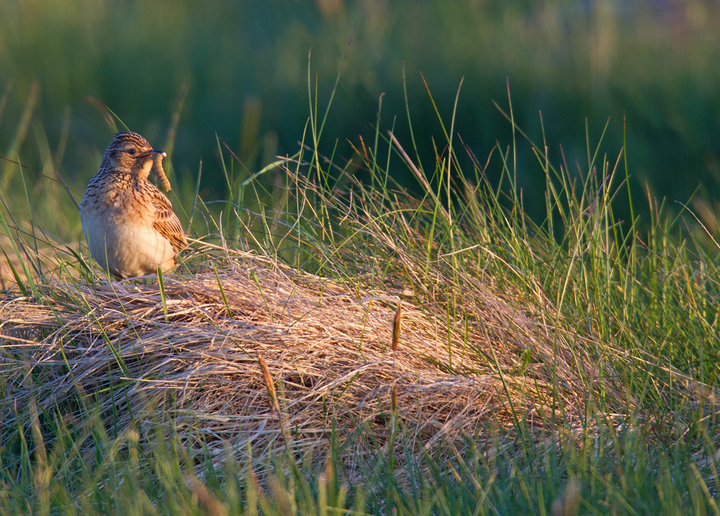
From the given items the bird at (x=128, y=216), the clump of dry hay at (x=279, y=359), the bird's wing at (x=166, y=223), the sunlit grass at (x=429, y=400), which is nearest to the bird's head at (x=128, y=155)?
the bird at (x=128, y=216)

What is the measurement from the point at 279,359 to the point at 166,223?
156 cm

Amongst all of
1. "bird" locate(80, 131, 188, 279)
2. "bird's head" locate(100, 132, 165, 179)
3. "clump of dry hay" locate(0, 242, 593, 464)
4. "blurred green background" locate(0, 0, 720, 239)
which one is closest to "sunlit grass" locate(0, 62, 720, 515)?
"clump of dry hay" locate(0, 242, 593, 464)

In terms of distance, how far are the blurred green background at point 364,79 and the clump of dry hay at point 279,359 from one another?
217cm

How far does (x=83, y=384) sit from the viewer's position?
290 cm

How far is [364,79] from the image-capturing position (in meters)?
7.50

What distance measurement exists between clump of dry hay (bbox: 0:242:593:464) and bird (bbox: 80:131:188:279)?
605mm

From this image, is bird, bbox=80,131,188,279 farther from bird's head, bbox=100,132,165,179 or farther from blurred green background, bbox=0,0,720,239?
blurred green background, bbox=0,0,720,239

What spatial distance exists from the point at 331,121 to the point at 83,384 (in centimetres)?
518

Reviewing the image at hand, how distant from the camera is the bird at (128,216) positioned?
3.85 m

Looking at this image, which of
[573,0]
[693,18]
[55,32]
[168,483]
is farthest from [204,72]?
[168,483]

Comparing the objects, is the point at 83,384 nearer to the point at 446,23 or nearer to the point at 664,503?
the point at 664,503

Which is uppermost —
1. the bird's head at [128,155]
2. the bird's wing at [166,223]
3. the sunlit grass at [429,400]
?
the bird's head at [128,155]

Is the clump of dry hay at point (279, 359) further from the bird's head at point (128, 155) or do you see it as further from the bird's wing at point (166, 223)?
the bird's head at point (128, 155)

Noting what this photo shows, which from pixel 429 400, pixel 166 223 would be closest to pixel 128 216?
pixel 166 223
